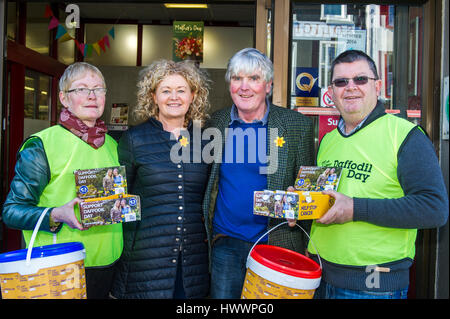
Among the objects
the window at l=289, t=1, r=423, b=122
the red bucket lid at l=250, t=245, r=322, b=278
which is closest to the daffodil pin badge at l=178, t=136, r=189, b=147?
the red bucket lid at l=250, t=245, r=322, b=278

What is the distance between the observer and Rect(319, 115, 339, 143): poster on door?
3016 mm

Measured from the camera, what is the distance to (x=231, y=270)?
7.11 feet

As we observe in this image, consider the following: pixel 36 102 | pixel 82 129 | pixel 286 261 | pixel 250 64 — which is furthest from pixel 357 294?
pixel 36 102

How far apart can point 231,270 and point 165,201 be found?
52 centimetres

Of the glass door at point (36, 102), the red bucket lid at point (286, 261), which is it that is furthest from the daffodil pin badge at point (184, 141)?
the glass door at point (36, 102)

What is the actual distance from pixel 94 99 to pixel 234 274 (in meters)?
1.21

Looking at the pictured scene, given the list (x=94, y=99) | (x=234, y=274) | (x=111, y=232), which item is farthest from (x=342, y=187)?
(x=94, y=99)

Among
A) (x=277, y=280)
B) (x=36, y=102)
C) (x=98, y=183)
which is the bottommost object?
(x=277, y=280)

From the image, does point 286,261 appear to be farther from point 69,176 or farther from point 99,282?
point 69,176

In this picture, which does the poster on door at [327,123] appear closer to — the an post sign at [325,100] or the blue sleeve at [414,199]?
the an post sign at [325,100]

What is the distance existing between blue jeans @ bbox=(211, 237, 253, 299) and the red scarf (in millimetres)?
885

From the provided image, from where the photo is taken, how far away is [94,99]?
7.11 feet

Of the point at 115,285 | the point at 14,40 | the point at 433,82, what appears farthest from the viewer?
the point at 14,40
